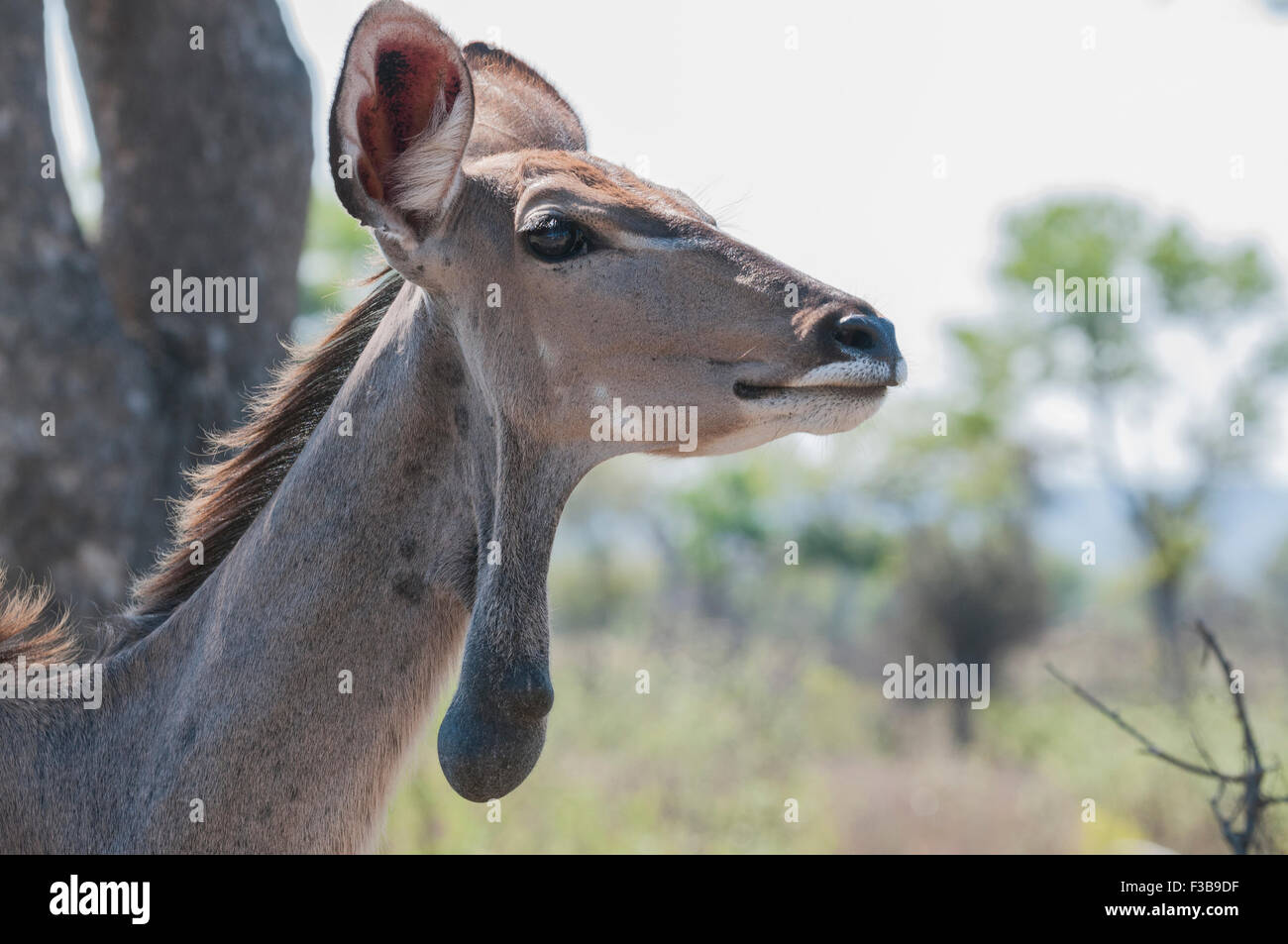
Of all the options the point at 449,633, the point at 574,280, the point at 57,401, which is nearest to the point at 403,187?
the point at 574,280

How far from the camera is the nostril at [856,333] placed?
3.31 metres

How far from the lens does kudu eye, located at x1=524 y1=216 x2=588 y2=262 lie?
3.46m

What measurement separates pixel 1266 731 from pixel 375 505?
19072 mm

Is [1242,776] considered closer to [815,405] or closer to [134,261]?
[815,405]

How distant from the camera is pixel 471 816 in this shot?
14.9 meters

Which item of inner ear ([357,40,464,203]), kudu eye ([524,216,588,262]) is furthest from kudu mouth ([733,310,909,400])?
inner ear ([357,40,464,203])

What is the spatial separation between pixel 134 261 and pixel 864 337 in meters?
5.11

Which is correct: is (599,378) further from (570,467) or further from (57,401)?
(57,401)

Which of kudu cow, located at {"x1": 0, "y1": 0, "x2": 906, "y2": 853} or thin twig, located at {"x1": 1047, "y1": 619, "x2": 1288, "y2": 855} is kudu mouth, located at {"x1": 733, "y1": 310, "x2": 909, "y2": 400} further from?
thin twig, located at {"x1": 1047, "y1": 619, "x2": 1288, "y2": 855}

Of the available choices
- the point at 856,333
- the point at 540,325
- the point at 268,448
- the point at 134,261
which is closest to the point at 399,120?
the point at 540,325

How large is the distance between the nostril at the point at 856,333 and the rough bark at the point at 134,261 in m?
4.35

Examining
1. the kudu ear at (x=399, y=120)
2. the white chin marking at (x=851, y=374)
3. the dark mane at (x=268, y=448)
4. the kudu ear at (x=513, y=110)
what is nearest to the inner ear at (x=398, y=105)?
the kudu ear at (x=399, y=120)

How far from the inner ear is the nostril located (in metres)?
1.29

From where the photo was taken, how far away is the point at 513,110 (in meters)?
4.14
